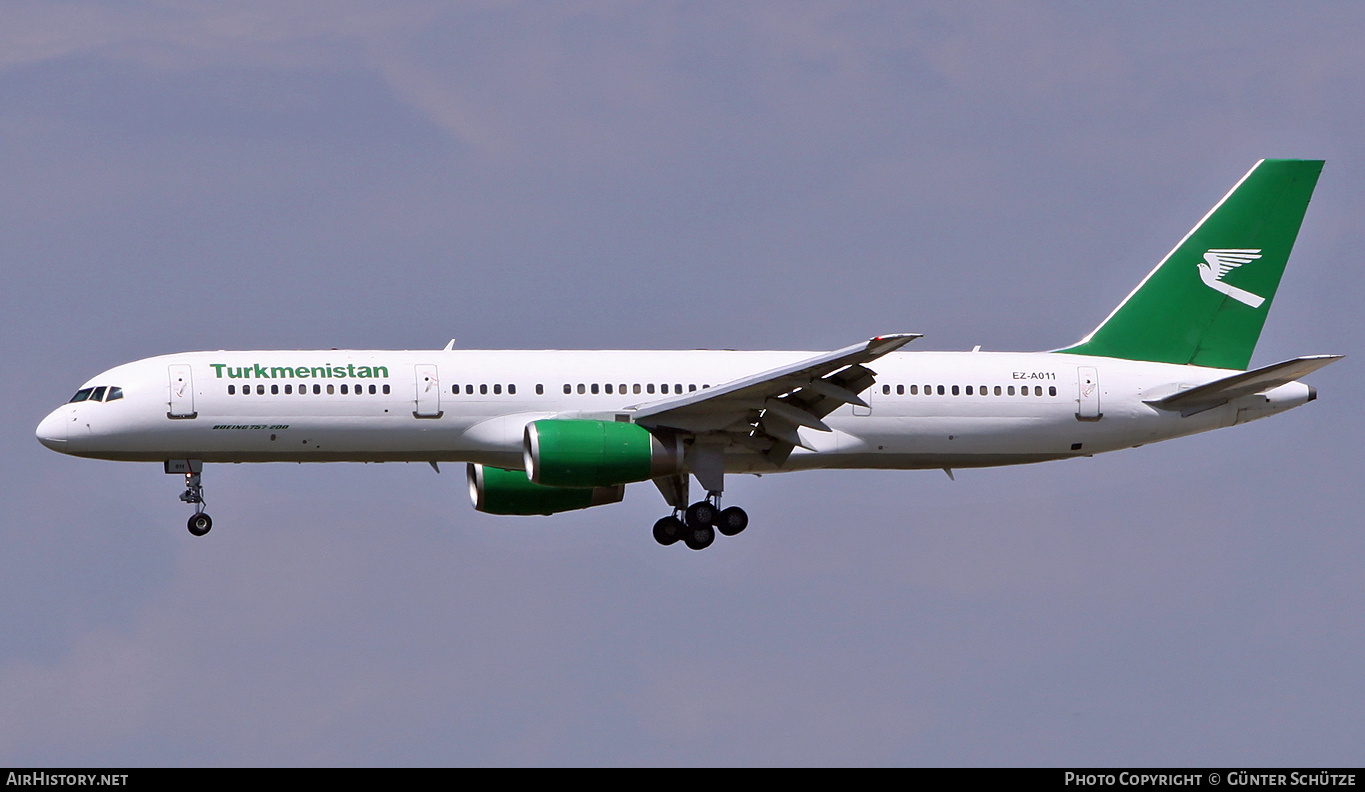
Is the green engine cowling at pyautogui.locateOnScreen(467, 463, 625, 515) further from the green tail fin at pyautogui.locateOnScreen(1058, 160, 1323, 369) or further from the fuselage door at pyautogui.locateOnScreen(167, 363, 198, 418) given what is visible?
the green tail fin at pyautogui.locateOnScreen(1058, 160, 1323, 369)

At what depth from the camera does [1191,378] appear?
50.5 meters

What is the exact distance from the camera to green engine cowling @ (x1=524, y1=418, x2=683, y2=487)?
4488 centimetres

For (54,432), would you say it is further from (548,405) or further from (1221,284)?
(1221,284)

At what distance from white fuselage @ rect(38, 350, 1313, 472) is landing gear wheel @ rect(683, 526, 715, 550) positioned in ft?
5.11

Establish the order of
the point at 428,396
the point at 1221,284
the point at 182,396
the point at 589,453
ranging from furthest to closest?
the point at 1221,284 < the point at 428,396 < the point at 182,396 < the point at 589,453

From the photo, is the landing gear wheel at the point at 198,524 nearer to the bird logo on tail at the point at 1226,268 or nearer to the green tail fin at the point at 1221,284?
the green tail fin at the point at 1221,284

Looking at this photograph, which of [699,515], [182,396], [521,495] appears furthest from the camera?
[521,495]

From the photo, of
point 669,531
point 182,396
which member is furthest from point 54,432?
point 669,531

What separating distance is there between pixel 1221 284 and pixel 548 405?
56.2 ft

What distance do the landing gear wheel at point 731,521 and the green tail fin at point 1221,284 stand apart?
9.33 m

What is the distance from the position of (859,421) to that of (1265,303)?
11.2m

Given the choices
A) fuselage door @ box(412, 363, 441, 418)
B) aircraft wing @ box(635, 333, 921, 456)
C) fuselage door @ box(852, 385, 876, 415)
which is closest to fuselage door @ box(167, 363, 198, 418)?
fuselage door @ box(412, 363, 441, 418)

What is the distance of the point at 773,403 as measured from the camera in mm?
46250

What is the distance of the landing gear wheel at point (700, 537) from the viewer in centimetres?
4803
